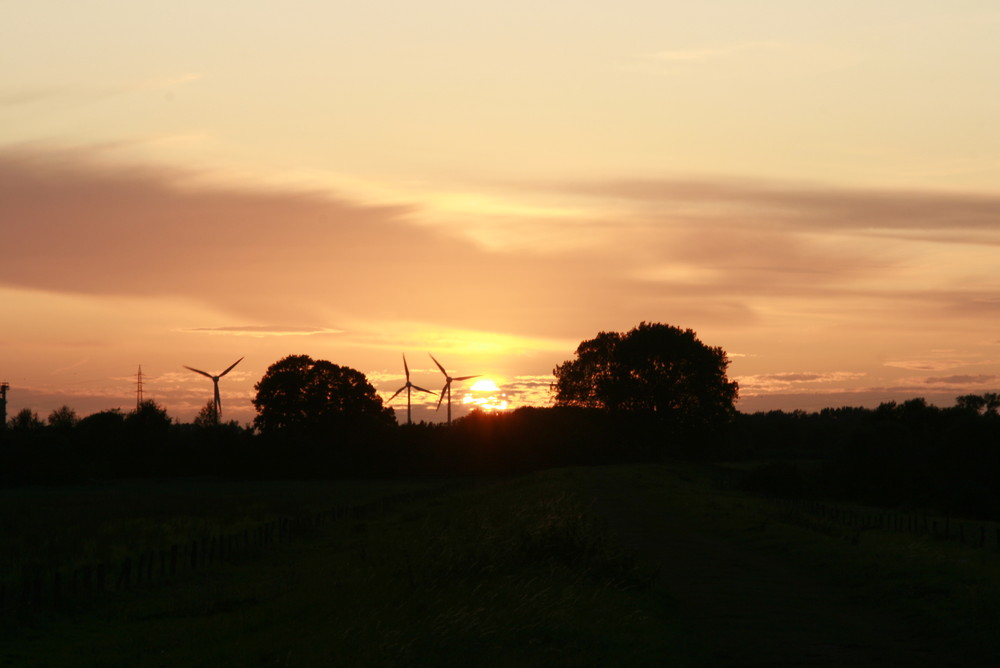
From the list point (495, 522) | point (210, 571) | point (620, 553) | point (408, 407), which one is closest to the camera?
point (620, 553)

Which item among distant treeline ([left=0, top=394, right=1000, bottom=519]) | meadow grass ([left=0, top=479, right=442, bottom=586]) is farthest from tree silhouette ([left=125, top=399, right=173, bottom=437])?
meadow grass ([left=0, top=479, right=442, bottom=586])

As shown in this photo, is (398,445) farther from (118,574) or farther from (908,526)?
(118,574)

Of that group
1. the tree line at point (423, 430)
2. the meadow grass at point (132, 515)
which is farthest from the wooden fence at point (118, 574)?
the tree line at point (423, 430)

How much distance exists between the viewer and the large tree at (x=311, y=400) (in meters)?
126

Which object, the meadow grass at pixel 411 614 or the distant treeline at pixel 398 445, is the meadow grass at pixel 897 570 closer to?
the meadow grass at pixel 411 614

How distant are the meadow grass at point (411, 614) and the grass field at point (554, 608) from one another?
54 millimetres

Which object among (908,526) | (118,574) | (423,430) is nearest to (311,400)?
(423,430)

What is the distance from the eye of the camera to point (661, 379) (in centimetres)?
11788

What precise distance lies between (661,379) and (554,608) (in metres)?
102

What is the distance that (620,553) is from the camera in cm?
2453

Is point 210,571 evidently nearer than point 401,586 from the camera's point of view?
No

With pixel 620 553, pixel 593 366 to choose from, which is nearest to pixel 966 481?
pixel 593 366

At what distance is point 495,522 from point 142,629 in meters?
15.5

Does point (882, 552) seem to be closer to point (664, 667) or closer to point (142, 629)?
point (664, 667)
